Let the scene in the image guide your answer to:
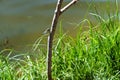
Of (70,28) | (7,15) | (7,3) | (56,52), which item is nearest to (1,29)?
(7,15)

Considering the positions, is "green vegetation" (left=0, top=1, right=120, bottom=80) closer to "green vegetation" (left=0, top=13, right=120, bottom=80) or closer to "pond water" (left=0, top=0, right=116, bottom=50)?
"green vegetation" (left=0, top=13, right=120, bottom=80)

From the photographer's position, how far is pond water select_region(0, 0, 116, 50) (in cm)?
399

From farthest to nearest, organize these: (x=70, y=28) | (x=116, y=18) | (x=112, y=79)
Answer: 1. (x=70, y=28)
2. (x=116, y=18)
3. (x=112, y=79)

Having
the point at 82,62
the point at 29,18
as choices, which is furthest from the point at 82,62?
the point at 29,18

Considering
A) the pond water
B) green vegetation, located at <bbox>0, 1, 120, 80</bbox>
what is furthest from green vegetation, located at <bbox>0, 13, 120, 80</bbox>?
the pond water

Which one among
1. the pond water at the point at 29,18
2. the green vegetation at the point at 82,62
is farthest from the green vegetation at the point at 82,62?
the pond water at the point at 29,18

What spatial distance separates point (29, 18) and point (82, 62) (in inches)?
76.7

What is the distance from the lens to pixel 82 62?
2562 millimetres

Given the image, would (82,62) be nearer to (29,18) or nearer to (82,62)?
(82,62)

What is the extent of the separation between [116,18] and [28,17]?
5.67 ft

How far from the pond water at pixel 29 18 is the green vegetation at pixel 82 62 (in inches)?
43.8

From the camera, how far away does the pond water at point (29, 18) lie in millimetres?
3995

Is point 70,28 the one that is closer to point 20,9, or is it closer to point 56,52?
point 20,9

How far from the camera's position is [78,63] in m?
2.56
